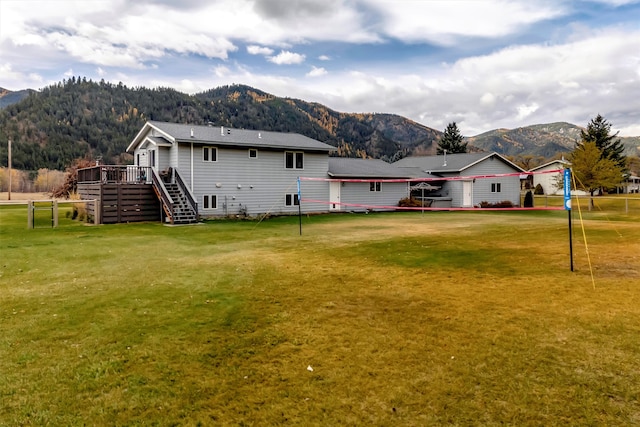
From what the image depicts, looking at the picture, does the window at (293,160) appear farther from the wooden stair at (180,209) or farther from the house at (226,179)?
the wooden stair at (180,209)

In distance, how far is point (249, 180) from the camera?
82.9ft

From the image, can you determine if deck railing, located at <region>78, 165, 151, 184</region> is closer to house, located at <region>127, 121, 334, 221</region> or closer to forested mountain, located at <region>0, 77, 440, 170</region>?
house, located at <region>127, 121, 334, 221</region>

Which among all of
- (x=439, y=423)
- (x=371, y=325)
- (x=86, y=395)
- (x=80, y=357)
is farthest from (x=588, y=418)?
(x=80, y=357)

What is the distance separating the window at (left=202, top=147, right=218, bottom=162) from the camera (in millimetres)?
23562

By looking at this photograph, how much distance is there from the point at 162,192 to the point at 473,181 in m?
25.3

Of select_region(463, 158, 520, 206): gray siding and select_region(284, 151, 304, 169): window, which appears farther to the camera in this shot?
select_region(463, 158, 520, 206): gray siding

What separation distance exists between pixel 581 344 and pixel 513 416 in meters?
2.07

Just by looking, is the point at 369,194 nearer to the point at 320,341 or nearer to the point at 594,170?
the point at 594,170

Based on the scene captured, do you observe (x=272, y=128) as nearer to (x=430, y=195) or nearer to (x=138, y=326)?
(x=430, y=195)

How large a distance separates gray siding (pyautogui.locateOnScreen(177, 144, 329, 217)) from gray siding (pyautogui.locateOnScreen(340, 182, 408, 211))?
5.83ft

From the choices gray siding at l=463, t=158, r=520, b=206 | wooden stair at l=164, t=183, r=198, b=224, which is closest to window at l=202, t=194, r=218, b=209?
wooden stair at l=164, t=183, r=198, b=224

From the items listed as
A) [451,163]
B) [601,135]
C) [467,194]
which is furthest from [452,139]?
[467,194]

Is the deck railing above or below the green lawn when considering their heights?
above

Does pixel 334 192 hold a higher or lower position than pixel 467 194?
higher
